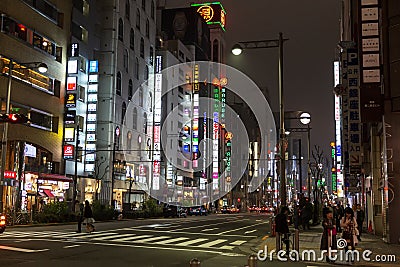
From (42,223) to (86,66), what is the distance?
22685 mm

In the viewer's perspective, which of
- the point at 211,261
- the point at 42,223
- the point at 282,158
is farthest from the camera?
the point at 42,223

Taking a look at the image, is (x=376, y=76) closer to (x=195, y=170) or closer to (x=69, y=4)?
(x=69, y=4)

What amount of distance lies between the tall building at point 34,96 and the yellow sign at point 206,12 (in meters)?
98.4

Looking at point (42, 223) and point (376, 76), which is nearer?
point (376, 76)

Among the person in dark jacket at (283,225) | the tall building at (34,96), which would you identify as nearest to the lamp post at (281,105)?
the person in dark jacket at (283,225)

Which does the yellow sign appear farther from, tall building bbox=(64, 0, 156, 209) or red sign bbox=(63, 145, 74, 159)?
red sign bbox=(63, 145, 74, 159)

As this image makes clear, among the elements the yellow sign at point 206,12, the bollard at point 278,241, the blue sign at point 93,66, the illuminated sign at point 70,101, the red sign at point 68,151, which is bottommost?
the bollard at point 278,241

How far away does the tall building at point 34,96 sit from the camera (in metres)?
41.6

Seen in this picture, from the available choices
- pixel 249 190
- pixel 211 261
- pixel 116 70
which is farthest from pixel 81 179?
pixel 249 190

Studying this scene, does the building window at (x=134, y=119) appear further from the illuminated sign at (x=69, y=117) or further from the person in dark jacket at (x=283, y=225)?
the person in dark jacket at (x=283, y=225)

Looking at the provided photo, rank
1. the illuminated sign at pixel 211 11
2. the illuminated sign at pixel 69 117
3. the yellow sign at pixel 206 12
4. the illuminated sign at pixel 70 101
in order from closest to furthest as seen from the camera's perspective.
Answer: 1. the illuminated sign at pixel 70 101
2. the illuminated sign at pixel 69 117
3. the illuminated sign at pixel 211 11
4. the yellow sign at pixel 206 12

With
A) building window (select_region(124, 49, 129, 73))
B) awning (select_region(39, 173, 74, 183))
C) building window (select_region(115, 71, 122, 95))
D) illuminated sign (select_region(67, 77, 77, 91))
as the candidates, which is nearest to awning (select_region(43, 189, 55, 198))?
awning (select_region(39, 173, 74, 183))

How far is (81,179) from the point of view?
55.4 m

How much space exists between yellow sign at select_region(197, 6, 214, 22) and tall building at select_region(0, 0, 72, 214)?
98421 mm
